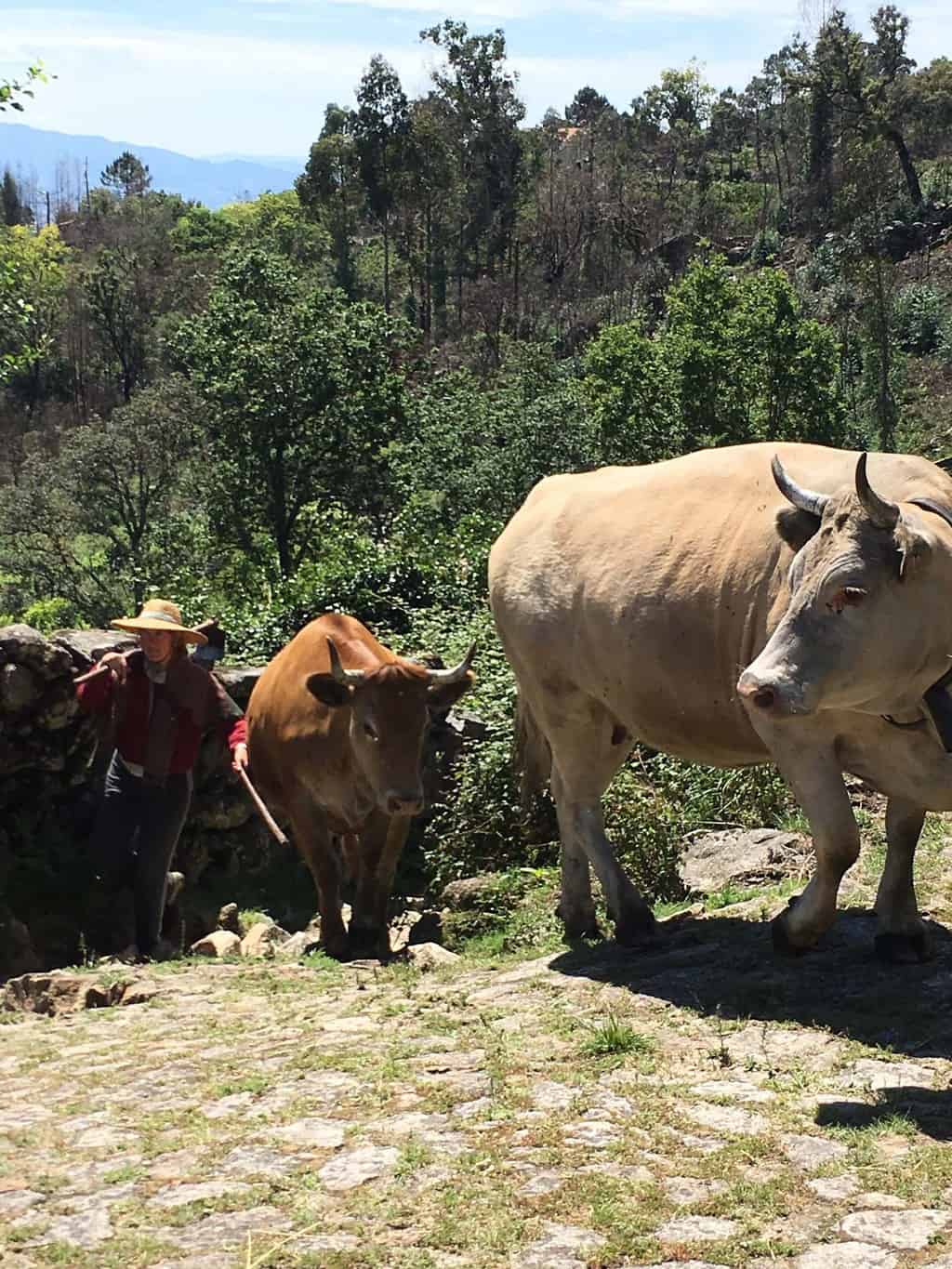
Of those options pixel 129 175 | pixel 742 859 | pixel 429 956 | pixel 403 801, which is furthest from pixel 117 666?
pixel 129 175

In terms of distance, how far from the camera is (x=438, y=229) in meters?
76.0

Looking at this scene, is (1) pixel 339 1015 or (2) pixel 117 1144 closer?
(2) pixel 117 1144

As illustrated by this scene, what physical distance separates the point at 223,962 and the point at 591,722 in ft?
8.28

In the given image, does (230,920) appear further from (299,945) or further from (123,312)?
(123,312)

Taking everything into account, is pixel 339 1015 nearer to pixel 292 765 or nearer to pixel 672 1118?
pixel 672 1118

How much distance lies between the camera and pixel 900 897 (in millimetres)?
6297

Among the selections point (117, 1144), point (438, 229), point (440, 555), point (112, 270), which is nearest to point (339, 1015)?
point (117, 1144)

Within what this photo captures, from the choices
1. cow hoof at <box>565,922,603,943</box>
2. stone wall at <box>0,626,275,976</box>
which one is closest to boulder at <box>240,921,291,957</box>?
stone wall at <box>0,626,275,976</box>

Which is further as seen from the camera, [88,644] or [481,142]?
[481,142]

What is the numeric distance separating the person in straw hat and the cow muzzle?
4329mm

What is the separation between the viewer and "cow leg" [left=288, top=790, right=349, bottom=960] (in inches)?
343

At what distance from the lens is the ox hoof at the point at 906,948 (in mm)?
6180

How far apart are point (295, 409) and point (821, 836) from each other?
2698 centimetres

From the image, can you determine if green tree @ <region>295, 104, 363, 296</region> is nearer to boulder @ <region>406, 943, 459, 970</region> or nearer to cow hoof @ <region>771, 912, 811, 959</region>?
boulder @ <region>406, 943, 459, 970</region>
